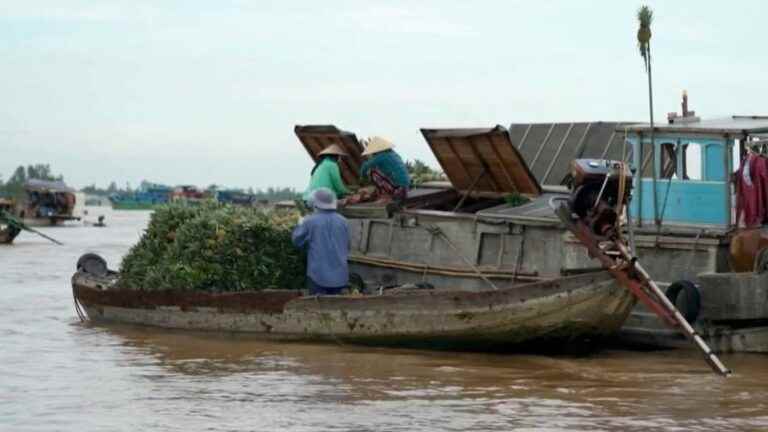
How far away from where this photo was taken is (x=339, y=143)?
675 inches

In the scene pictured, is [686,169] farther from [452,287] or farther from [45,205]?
[45,205]

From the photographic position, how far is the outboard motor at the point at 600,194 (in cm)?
1231

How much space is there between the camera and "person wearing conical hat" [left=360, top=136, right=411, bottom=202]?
15.0 m

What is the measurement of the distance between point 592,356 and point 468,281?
156cm

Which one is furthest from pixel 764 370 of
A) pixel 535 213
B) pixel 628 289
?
pixel 535 213

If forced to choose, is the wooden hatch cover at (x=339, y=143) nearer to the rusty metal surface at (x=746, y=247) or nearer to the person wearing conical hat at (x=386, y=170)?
the person wearing conical hat at (x=386, y=170)

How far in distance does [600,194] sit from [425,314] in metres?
1.97

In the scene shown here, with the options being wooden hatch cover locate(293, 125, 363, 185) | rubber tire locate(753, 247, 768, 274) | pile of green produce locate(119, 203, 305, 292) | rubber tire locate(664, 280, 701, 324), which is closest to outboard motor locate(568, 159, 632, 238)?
rubber tire locate(664, 280, 701, 324)

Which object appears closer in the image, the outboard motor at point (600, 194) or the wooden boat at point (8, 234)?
the outboard motor at point (600, 194)

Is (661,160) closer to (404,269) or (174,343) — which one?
(404,269)

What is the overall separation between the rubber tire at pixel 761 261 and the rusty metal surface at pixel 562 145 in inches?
111

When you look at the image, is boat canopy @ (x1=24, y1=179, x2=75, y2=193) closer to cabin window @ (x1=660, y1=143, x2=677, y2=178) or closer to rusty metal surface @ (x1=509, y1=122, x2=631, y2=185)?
rusty metal surface @ (x1=509, y1=122, x2=631, y2=185)

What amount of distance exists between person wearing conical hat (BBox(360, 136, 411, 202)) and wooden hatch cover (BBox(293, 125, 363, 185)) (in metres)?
1.82

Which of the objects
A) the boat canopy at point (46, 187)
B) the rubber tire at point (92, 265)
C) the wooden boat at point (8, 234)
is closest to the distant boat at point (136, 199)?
the boat canopy at point (46, 187)
